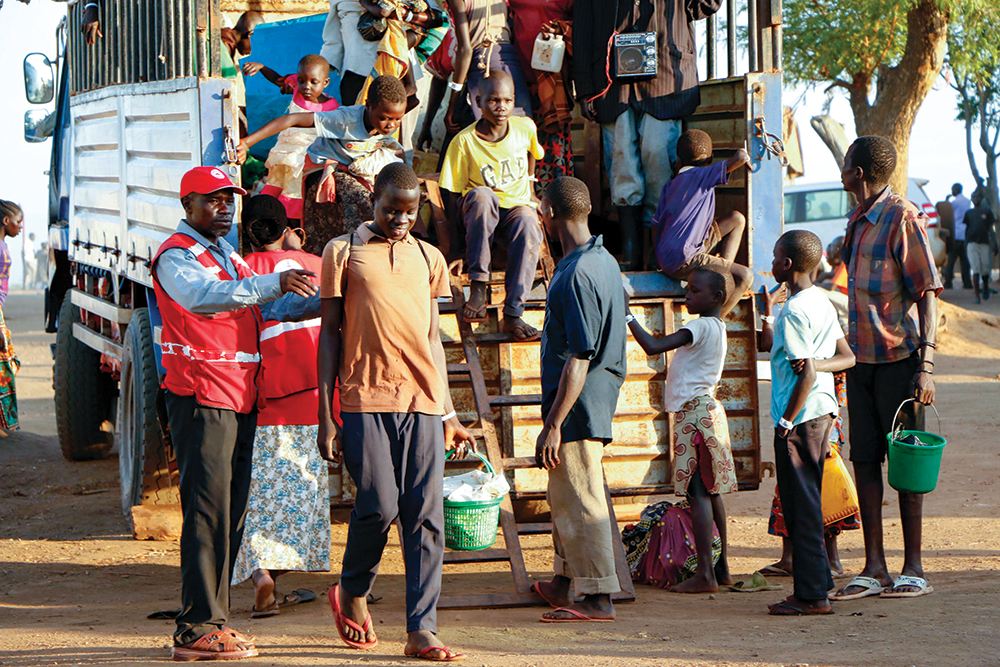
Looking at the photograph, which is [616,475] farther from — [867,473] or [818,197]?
[818,197]

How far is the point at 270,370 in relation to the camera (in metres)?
4.57

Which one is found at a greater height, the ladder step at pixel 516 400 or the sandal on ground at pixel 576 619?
the ladder step at pixel 516 400

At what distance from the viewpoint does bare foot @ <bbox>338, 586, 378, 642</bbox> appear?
3889 mm

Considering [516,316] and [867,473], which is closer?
[867,473]

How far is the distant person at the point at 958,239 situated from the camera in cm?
2030

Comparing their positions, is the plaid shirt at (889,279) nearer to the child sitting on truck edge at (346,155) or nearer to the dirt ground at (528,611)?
the dirt ground at (528,611)

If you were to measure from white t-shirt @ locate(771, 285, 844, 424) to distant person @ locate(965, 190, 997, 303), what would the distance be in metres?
15.6

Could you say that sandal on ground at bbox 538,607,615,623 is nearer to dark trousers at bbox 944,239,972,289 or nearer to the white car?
the white car

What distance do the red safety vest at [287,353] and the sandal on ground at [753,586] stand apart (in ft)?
6.90

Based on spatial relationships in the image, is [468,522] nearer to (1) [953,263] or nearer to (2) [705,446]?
(2) [705,446]

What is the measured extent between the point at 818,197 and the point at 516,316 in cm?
1600

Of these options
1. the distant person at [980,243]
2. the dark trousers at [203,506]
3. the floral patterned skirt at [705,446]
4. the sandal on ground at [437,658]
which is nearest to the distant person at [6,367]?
the dark trousers at [203,506]

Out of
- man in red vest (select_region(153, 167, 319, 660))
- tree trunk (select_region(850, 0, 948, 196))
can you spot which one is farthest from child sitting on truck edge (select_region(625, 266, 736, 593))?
tree trunk (select_region(850, 0, 948, 196))

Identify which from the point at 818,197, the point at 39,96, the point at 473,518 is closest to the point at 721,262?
the point at 473,518
